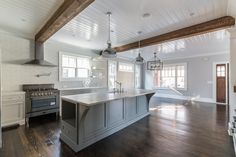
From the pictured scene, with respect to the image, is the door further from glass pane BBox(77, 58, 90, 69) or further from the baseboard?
glass pane BBox(77, 58, 90, 69)

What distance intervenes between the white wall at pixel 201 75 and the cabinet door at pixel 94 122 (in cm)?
632

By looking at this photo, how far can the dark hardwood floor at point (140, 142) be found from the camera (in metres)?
2.28

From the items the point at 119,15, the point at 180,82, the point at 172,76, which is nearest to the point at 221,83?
the point at 180,82

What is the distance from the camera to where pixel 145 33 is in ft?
13.0

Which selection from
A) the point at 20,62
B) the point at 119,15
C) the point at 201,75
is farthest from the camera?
the point at 201,75

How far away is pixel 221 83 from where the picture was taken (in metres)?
6.46

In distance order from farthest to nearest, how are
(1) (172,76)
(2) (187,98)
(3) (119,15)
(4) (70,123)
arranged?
1. (1) (172,76)
2. (2) (187,98)
3. (3) (119,15)
4. (4) (70,123)

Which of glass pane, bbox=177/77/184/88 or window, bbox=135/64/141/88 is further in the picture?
window, bbox=135/64/141/88

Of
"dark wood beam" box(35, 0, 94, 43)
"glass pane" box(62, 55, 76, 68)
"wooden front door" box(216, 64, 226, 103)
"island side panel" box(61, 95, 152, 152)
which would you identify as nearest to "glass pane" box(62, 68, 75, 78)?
"glass pane" box(62, 55, 76, 68)

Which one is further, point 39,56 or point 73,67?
point 73,67

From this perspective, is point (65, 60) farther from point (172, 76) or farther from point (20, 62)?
point (172, 76)

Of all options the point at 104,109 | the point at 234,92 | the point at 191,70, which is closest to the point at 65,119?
the point at 104,109

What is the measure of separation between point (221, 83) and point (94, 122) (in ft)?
22.5

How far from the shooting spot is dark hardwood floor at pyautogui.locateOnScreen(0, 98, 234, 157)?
2.28 meters
